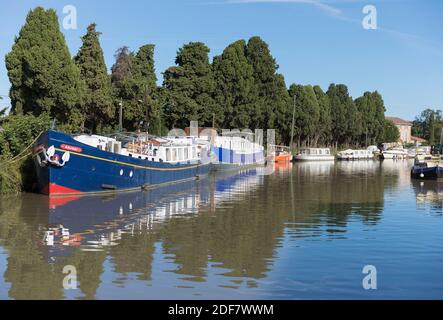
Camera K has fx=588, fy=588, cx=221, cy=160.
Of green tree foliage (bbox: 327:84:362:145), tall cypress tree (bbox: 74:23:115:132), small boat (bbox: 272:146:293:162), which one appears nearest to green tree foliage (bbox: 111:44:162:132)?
tall cypress tree (bbox: 74:23:115:132)

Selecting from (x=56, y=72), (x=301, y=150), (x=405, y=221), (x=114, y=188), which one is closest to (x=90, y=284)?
(x=405, y=221)

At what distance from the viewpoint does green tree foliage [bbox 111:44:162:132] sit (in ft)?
197

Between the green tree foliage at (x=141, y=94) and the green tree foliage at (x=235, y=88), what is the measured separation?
1625 cm

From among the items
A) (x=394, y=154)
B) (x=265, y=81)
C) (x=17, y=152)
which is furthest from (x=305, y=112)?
(x=17, y=152)

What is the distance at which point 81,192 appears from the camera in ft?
97.8

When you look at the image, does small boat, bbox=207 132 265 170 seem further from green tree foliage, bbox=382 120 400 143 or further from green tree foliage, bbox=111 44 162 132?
green tree foliage, bbox=382 120 400 143

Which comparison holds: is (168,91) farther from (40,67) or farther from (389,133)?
(389,133)

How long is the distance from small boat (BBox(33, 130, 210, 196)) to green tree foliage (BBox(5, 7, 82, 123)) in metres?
7.54

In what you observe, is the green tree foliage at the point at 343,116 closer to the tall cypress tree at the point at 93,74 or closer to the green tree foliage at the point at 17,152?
the tall cypress tree at the point at 93,74

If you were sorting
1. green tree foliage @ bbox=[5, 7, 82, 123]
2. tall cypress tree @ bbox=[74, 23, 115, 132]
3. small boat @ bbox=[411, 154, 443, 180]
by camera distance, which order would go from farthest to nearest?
tall cypress tree @ bbox=[74, 23, 115, 132] < small boat @ bbox=[411, 154, 443, 180] < green tree foliage @ bbox=[5, 7, 82, 123]

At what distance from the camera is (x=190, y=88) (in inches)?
3034

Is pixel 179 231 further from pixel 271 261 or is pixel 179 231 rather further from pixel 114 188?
pixel 114 188

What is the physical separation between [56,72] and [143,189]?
43.8ft

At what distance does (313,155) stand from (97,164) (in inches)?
2708
